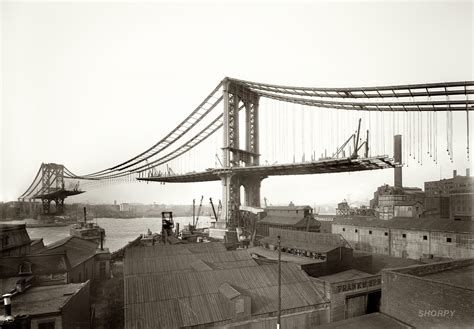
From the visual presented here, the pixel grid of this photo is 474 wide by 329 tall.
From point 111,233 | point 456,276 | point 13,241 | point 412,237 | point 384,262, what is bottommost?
point 111,233

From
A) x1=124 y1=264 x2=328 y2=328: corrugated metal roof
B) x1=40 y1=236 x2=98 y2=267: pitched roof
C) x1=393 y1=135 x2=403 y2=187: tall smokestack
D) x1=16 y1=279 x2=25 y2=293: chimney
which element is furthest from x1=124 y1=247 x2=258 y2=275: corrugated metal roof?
x1=393 y1=135 x2=403 y2=187: tall smokestack

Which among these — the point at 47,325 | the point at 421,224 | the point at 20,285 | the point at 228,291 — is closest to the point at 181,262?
the point at 228,291

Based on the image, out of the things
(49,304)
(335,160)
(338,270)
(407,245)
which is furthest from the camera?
(407,245)

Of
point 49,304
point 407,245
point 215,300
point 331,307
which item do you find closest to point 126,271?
point 49,304

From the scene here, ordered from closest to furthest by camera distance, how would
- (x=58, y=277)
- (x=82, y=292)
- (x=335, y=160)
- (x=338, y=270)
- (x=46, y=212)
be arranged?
(x=82, y=292) < (x=58, y=277) < (x=338, y=270) < (x=335, y=160) < (x=46, y=212)

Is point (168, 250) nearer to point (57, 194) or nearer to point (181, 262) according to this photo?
point (181, 262)

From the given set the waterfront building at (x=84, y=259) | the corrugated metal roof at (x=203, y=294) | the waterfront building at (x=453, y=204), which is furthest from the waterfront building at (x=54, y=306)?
the waterfront building at (x=453, y=204)

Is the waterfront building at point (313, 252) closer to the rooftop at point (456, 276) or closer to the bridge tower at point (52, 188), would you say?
the rooftop at point (456, 276)

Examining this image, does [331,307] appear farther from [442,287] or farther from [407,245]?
[407,245]
